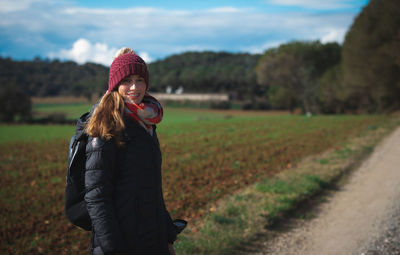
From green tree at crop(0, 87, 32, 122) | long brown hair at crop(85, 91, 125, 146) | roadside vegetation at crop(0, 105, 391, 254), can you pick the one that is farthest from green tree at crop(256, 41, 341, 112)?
long brown hair at crop(85, 91, 125, 146)

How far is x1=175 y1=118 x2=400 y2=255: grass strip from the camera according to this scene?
4969mm

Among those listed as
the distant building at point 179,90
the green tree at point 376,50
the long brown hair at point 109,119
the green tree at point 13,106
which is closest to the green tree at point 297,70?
A: the green tree at point 376,50

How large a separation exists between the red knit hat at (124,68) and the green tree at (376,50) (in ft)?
99.3

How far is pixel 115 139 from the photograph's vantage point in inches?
89.1

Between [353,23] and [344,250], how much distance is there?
39395 mm

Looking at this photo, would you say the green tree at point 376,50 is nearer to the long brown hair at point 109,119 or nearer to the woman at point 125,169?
the woman at point 125,169

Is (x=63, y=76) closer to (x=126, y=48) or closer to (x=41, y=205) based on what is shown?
(x=41, y=205)

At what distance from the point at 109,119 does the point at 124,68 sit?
1.31ft

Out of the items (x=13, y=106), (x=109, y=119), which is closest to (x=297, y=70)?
(x=13, y=106)

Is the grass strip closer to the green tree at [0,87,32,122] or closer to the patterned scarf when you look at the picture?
the patterned scarf

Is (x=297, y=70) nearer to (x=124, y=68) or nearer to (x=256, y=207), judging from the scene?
(x=256, y=207)

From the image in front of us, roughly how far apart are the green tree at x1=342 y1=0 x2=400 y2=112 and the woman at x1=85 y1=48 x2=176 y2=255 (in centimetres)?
3032

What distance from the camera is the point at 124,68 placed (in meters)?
2.40

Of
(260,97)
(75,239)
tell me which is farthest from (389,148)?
(260,97)
